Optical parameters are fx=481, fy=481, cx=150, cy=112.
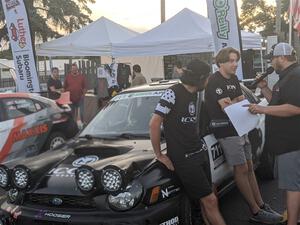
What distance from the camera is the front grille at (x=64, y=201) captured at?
12.7ft

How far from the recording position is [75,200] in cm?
393

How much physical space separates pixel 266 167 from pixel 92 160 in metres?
2.96

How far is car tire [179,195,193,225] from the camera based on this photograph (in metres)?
4.04

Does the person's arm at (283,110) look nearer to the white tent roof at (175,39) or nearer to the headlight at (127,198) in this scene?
the headlight at (127,198)

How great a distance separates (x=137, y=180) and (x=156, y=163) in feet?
0.97

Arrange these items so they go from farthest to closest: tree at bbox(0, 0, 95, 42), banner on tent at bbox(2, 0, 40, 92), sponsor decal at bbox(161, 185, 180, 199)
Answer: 1. tree at bbox(0, 0, 95, 42)
2. banner on tent at bbox(2, 0, 40, 92)
3. sponsor decal at bbox(161, 185, 180, 199)

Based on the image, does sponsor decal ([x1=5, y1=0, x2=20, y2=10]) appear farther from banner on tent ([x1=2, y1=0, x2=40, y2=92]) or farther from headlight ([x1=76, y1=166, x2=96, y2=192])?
headlight ([x1=76, y1=166, x2=96, y2=192])

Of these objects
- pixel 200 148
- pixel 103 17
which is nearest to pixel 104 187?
pixel 200 148

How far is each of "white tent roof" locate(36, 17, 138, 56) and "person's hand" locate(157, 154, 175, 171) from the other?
Result: 35.1ft

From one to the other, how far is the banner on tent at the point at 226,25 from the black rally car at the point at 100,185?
547cm

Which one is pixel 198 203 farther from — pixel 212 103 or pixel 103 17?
pixel 103 17

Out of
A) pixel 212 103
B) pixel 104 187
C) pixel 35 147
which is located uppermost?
pixel 212 103

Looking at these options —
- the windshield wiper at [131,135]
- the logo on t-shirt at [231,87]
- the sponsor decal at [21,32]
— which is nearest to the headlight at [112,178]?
the windshield wiper at [131,135]

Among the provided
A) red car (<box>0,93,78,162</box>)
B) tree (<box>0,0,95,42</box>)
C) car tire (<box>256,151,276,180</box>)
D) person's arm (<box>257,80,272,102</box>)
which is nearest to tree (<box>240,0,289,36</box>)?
tree (<box>0,0,95,42</box>)
